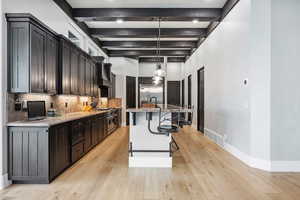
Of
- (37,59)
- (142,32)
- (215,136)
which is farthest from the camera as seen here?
(142,32)

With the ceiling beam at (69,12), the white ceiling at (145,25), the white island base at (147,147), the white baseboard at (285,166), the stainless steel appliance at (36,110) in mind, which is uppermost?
the white ceiling at (145,25)

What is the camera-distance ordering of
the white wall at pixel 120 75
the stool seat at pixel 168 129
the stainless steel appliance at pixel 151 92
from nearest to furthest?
the stool seat at pixel 168 129, the white wall at pixel 120 75, the stainless steel appliance at pixel 151 92

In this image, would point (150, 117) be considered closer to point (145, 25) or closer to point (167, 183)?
point (167, 183)

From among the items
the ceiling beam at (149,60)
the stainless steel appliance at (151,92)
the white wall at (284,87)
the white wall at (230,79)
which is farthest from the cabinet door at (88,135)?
the ceiling beam at (149,60)

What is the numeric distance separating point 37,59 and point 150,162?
8.45 feet

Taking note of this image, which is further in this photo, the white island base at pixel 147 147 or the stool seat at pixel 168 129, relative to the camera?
the white island base at pixel 147 147

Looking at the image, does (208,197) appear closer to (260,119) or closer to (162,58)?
(260,119)

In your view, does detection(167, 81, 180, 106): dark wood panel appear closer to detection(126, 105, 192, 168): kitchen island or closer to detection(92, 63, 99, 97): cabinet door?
detection(92, 63, 99, 97): cabinet door

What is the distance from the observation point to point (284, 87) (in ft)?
12.6

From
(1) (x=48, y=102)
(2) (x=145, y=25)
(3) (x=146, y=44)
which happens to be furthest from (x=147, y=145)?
(3) (x=146, y=44)

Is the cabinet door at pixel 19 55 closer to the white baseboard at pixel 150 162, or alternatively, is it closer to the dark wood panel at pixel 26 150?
the dark wood panel at pixel 26 150

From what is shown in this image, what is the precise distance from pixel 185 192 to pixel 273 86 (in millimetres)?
2404

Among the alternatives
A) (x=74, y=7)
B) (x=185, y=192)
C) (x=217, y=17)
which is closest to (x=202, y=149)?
(x=185, y=192)

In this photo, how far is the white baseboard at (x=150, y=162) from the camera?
400cm
